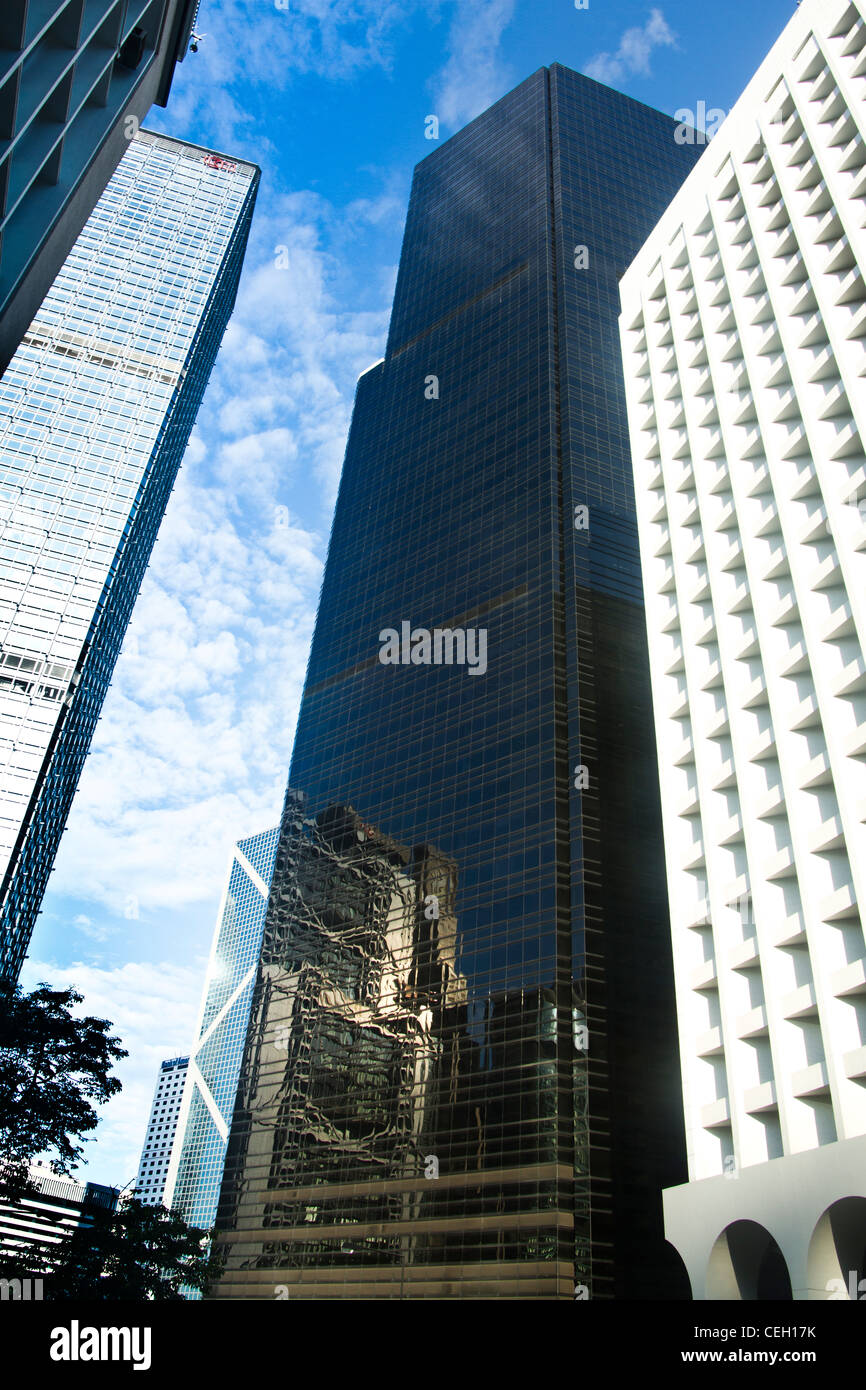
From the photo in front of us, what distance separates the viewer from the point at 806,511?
44.8m

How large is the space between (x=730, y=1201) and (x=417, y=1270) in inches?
1434

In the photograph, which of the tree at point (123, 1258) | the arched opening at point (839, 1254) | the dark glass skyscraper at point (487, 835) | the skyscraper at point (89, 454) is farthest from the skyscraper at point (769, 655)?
the skyscraper at point (89, 454)

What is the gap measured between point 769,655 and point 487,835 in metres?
37.6

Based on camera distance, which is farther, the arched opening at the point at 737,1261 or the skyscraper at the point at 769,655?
the arched opening at the point at 737,1261

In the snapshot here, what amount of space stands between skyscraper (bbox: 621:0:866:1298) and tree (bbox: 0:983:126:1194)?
77.1 feet

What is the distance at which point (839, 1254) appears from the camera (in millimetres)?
31609

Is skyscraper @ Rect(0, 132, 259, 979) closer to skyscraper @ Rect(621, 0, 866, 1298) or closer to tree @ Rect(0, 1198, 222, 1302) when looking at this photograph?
tree @ Rect(0, 1198, 222, 1302)

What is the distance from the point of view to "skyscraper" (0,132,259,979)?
108062mm

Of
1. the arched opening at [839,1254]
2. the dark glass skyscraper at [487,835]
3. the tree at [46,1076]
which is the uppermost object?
the dark glass skyscraper at [487,835]

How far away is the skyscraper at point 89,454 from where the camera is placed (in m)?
108

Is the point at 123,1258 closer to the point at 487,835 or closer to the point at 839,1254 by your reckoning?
the point at 839,1254

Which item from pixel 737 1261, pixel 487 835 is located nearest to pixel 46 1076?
pixel 737 1261

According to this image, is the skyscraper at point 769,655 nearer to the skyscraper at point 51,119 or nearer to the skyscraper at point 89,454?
the skyscraper at point 51,119

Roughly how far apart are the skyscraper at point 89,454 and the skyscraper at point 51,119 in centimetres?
9002
